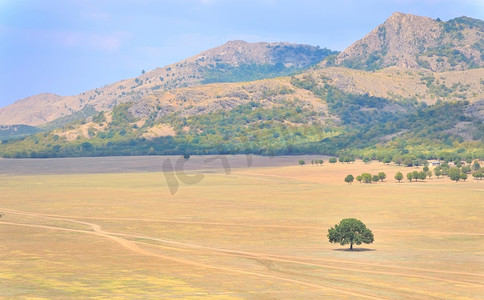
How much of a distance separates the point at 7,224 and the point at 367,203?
2849 inches

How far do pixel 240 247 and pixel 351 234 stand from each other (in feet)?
50.7

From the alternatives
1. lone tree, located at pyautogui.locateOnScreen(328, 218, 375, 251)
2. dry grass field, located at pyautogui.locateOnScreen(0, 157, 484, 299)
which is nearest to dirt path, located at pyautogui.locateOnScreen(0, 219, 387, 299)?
dry grass field, located at pyautogui.locateOnScreen(0, 157, 484, 299)

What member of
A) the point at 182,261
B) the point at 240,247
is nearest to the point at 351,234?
the point at 240,247

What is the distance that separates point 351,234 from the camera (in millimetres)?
110500

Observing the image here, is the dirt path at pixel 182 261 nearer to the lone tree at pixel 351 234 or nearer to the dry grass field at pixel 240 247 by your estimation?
the dry grass field at pixel 240 247

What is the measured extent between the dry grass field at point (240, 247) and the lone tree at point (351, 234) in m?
1.73

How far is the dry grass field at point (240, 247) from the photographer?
80125 millimetres

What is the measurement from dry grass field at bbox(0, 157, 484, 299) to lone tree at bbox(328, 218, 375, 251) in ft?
5.68

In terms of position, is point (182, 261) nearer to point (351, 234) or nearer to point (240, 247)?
point (240, 247)

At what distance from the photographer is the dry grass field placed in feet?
Answer: 263

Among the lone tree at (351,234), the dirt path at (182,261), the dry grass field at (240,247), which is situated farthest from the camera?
the lone tree at (351,234)

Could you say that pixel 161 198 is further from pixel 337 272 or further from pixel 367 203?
pixel 337 272

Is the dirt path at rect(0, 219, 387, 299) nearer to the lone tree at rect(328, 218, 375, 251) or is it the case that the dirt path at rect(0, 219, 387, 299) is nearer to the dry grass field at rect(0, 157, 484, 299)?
the dry grass field at rect(0, 157, 484, 299)

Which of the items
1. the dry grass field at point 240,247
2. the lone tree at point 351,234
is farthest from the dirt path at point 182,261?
the lone tree at point 351,234
